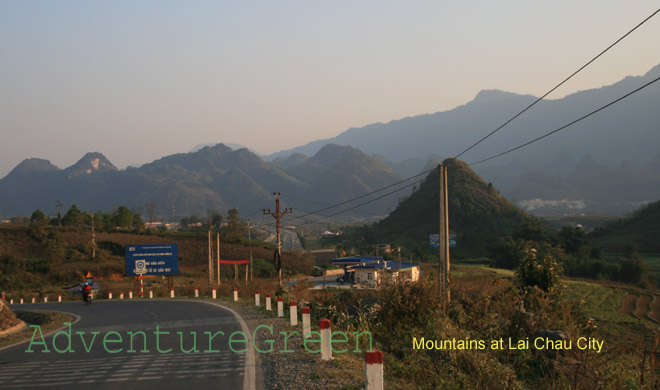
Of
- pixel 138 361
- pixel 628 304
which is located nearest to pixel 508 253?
pixel 628 304

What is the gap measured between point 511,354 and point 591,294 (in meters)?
47.8

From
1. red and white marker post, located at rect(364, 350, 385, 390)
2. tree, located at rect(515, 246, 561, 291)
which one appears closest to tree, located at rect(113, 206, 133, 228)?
tree, located at rect(515, 246, 561, 291)

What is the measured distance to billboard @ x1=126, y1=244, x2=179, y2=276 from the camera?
41.2 metres

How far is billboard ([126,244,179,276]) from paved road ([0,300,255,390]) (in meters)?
25.0

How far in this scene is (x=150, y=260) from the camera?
41469mm

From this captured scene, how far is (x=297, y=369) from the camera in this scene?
9281 mm

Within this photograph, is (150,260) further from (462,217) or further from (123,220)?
(462,217)

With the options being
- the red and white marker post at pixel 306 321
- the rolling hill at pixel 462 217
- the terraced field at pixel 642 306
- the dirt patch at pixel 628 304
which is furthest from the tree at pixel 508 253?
the red and white marker post at pixel 306 321

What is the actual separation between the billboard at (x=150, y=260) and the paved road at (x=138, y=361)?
25.0 metres

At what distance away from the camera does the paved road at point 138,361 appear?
8.98m

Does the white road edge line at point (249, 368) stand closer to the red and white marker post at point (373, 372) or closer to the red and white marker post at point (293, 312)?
the red and white marker post at point (293, 312)

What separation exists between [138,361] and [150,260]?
32.3 m

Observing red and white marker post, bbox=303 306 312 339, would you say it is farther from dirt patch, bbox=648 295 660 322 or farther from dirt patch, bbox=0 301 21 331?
dirt patch, bbox=648 295 660 322

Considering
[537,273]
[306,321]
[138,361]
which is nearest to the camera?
[138,361]
